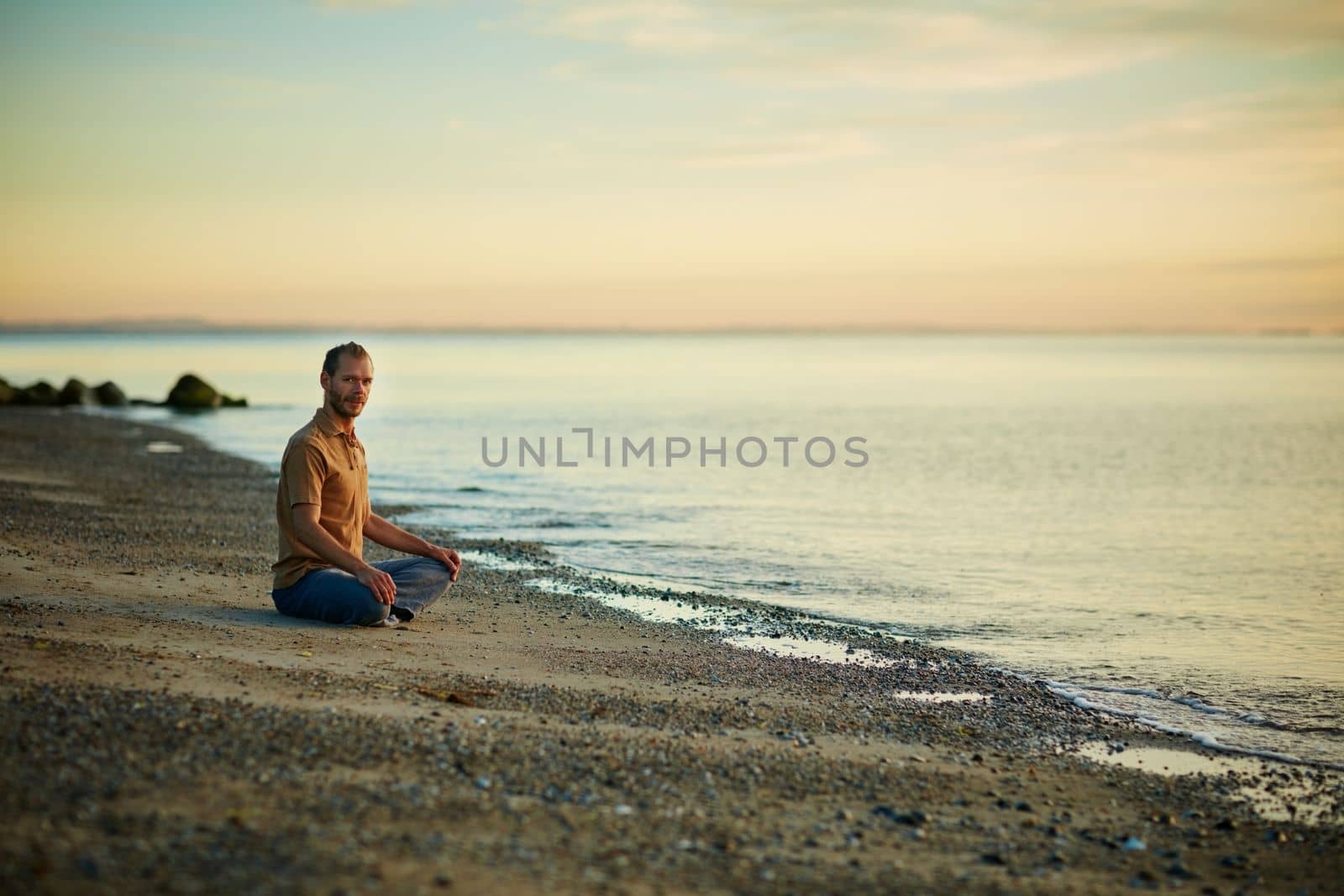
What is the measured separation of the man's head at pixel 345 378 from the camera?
10242 mm

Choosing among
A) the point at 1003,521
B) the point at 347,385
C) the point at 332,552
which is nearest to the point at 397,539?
the point at 332,552

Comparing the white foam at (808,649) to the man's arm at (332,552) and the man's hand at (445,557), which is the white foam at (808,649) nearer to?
the man's hand at (445,557)

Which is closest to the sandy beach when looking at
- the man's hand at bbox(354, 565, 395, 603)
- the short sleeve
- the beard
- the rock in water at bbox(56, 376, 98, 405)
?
the man's hand at bbox(354, 565, 395, 603)

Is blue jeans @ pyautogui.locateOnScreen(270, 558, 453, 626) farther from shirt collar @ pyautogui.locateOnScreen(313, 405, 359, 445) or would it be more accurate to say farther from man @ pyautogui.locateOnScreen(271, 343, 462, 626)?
shirt collar @ pyautogui.locateOnScreen(313, 405, 359, 445)

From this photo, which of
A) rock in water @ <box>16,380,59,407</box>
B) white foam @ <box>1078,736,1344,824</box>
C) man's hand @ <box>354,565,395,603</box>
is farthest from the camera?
rock in water @ <box>16,380,59,407</box>

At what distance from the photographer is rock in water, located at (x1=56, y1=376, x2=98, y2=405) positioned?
5528 cm

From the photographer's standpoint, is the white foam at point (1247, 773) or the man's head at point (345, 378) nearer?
the white foam at point (1247, 773)

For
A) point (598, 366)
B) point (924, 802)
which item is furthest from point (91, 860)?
point (598, 366)

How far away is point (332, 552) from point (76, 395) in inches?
2078

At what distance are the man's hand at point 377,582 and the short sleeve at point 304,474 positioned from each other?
30.1 inches

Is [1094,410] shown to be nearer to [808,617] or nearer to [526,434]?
[526,434]

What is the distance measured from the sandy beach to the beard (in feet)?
6.65

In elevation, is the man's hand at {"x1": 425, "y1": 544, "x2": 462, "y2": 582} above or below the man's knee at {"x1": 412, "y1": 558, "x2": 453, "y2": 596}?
above

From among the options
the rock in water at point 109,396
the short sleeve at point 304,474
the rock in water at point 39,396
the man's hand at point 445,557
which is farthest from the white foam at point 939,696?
the rock in water at point 109,396
